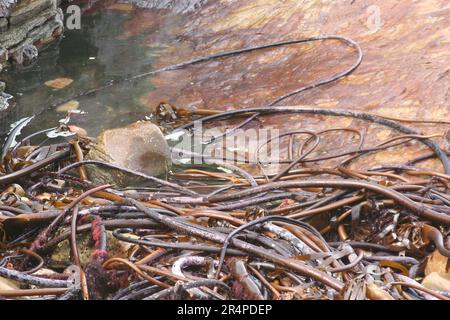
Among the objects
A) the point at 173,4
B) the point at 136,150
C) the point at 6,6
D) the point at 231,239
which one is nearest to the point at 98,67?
the point at 6,6

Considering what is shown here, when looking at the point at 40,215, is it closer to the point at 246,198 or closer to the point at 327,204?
the point at 246,198

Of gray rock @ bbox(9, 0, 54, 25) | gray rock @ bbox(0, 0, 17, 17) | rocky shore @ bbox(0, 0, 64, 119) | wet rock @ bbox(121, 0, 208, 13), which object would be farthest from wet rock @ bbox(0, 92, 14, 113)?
wet rock @ bbox(121, 0, 208, 13)

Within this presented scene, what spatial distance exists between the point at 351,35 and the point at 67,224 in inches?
169

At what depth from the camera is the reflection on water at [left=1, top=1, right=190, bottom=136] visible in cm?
521

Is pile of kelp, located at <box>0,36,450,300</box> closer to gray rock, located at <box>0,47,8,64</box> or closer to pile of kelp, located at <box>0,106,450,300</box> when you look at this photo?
pile of kelp, located at <box>0,106,450,300</box>

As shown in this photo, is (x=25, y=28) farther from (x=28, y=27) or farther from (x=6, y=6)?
(x=6, y=6)

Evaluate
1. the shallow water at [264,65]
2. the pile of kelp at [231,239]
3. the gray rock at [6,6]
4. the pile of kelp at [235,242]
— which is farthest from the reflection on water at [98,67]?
the pile of kelp at [235,242]

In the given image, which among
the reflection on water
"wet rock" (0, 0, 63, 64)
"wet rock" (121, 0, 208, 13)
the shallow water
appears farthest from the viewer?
"wet rock" (121, 0, 208, 13)

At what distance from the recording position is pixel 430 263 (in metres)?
2.37

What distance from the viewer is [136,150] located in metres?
3.96

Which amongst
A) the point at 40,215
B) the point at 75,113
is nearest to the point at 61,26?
the point at 75,113

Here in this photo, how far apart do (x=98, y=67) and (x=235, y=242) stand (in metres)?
4.50

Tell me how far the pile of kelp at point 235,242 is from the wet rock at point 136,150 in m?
0.59

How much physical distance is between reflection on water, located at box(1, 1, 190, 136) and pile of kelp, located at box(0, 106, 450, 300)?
1.88m
